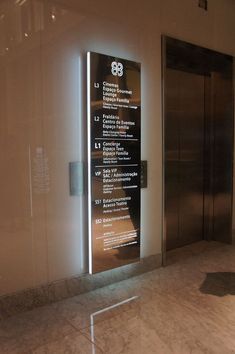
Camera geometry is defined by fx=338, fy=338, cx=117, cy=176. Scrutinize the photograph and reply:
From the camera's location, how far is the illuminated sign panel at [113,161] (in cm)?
355

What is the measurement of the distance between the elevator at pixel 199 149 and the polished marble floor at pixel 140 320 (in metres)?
1.21

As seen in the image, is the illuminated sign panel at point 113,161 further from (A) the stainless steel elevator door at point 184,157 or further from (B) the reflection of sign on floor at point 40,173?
(A) the stainless steel elevator door at point 184,157

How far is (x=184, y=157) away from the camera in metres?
5.18

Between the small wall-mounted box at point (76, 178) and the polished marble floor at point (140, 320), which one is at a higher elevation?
the small wall-mounted box at point (76, 178)

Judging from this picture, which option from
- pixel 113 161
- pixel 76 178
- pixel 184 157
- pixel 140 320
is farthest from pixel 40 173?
pixel 184 157

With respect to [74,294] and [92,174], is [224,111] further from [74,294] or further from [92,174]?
[74,294]

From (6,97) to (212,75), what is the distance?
3.50 meters

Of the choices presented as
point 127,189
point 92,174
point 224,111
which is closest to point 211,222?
point 224,111

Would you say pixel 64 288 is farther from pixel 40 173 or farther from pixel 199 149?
pixel 199 149

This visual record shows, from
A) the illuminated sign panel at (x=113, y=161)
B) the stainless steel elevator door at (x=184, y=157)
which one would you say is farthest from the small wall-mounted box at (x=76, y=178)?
the stainless steel elevator door at (x=184, y=157)

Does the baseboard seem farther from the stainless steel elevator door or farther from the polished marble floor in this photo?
the stainless steel elevator door

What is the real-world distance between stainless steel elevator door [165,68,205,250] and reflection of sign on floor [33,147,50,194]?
210 cm

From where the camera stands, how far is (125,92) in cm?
382

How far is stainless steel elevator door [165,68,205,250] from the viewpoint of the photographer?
4.94m
